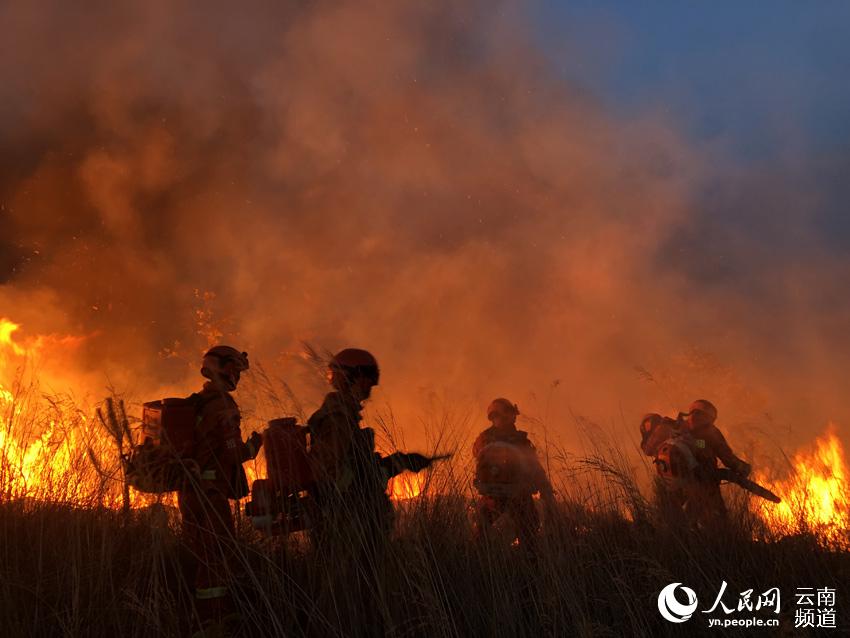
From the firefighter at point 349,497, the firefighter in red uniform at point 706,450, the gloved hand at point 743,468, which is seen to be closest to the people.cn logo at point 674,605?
the firefighter at point 349,497

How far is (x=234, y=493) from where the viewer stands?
3473 millimetres

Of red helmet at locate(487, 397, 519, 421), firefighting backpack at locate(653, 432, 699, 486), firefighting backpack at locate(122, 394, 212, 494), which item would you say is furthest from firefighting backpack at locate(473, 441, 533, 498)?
firefighting backpack at locate(122, 394, 212, 494)

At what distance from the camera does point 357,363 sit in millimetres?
3744

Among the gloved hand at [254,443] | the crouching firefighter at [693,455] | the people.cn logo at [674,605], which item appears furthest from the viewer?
the crouching firefighter at [693,455]

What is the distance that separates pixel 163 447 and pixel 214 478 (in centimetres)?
34

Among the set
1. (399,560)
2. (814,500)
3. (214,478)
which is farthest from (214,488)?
(814,500)

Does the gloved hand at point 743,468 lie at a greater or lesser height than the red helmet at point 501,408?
lesser

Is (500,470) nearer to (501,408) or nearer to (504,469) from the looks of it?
(504,469)

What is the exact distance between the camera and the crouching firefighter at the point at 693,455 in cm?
601

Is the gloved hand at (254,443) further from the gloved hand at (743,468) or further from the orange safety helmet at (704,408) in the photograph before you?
the orange safety helmet at (704,408)

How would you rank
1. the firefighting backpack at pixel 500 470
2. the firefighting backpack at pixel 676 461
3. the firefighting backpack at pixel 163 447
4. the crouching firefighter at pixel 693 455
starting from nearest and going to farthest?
the firefighting backpack at pixel 163 447 → the firefighting backpack at pixel 500 470 → the crouching firefighter at pixel 693 455 → the firefighting backpack at pixel 676 461

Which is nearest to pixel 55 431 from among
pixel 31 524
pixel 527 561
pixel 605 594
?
pixel 31 524

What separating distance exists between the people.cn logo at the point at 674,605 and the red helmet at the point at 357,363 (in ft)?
6.01

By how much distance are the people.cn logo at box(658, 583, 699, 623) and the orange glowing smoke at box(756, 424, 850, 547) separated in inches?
52.3
